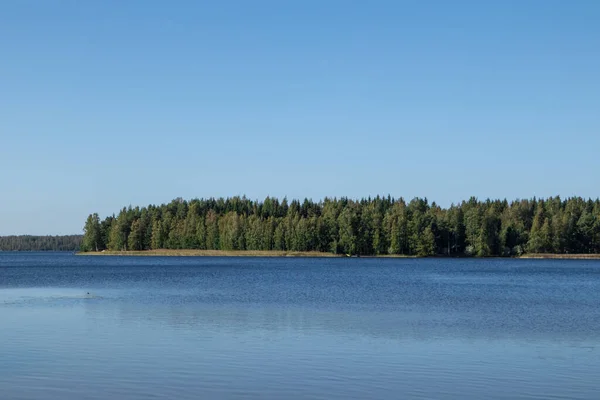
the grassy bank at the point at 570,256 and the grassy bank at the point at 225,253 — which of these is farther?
the grassy bank at the point at 225,253

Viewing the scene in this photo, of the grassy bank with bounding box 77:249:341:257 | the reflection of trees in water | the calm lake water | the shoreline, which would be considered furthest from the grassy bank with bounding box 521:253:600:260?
the reflection of trees in water

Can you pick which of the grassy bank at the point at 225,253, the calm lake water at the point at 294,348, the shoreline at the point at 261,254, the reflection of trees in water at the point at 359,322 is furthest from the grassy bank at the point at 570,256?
the reflection of trees in water at the point at 359,322

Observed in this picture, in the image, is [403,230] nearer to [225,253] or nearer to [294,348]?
[225,253]

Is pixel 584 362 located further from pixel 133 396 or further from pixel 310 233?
pixel 310 233

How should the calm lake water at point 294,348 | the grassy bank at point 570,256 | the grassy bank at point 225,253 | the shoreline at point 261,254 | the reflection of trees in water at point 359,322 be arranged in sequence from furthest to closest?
1. the grassy bank at point 225,253
2. the shoreline at point 261,254
3. the grassy bank at point 570,256
4. the reflection of trees in water at point 359,322
5. the calm lake water at point 294,348

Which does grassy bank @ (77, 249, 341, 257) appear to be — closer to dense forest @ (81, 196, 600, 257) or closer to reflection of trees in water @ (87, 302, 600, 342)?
dense forest @ (81, 196, 600, 257)

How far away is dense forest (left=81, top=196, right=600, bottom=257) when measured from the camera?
537 ft

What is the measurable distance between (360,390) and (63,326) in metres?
17.2

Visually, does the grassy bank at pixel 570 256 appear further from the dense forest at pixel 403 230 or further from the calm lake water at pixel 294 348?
the calm lake water at pixel 294 348

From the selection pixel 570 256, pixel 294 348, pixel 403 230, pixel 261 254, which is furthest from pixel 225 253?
pixel 294 348

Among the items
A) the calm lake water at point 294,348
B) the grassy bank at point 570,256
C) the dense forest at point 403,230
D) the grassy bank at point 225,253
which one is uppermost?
the dense forest at point 403,230

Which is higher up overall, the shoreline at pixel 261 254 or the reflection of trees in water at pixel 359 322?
the shoreline at pixel 261 254

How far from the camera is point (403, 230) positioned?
170m

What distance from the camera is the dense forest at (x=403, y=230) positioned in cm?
16362
